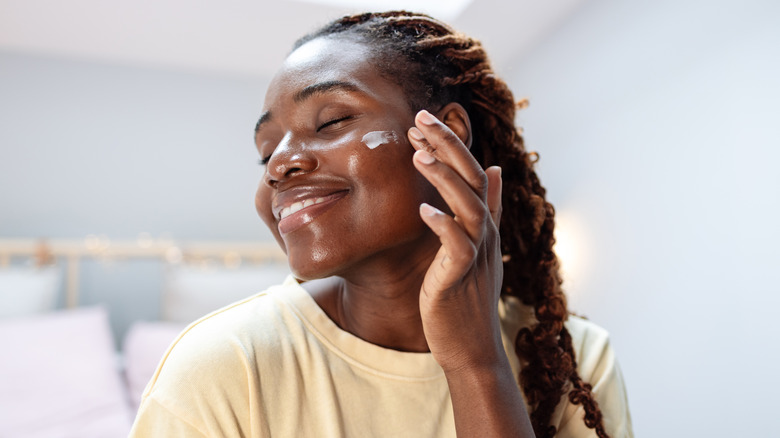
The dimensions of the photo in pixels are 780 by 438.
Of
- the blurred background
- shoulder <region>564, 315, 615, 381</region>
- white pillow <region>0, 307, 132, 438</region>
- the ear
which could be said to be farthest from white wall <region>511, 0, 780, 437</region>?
white pillow <region>0, 307, 132, 438</region>

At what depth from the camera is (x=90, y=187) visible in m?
2.89

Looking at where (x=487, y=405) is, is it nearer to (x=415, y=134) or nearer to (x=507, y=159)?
(x=415, y=134)

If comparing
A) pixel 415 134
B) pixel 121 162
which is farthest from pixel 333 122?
pixel 121 162

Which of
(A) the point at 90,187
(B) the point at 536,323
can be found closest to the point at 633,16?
(B) the point at 536,323

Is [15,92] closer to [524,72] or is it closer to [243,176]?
[243,176]

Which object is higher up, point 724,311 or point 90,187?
point 90,187

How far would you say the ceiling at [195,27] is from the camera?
2.52 meters

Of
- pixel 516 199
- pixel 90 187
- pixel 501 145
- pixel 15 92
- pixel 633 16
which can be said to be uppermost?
pixel 15 92

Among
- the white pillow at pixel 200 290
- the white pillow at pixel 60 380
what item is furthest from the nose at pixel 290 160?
the white pillow at pixel 200 290

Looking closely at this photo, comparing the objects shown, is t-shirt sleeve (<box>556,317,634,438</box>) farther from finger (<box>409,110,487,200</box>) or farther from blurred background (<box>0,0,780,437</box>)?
blurred background (<box>0,0,780,437</box>)

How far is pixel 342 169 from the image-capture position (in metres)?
0.90

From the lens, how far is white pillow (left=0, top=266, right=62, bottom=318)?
2473mm

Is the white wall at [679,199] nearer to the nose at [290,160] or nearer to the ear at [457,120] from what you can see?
the ear at [457,120]

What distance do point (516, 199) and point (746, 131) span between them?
878 millimetres
